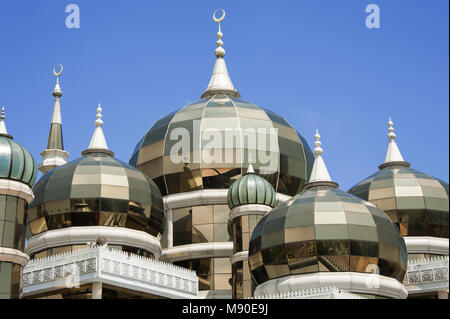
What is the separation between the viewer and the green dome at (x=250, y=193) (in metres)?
44.8

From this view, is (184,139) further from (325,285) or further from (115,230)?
(325,285)

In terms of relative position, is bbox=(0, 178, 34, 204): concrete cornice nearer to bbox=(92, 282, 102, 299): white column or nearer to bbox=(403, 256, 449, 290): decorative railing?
bbox=(92, 282, 102, 299): white column

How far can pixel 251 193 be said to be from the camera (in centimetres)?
4481

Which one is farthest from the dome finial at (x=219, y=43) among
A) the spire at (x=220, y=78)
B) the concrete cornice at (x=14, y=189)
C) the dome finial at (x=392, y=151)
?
the concrete cornice at (x=14, y=189)

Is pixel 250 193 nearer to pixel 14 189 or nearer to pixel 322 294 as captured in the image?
pixel 322 294

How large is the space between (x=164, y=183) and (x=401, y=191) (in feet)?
44.4

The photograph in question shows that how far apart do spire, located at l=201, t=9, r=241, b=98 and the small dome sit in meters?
13.4

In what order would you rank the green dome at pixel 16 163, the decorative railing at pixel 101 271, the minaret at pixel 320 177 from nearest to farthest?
1. the green dome at pixel 16 163
2. the decorative railing at pixel 101 271
3. the minaret at pixel 320 177

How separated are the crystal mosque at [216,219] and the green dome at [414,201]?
8 cm

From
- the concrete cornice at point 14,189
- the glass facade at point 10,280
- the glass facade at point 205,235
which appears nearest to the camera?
the glass facade at point 10,280

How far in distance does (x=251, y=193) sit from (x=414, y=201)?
10086 millimetres

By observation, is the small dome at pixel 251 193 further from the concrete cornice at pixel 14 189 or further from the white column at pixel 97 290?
Answer: the concrete cornice at pixel 14 189

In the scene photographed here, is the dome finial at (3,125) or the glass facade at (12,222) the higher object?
the dome finial at (3,125)
